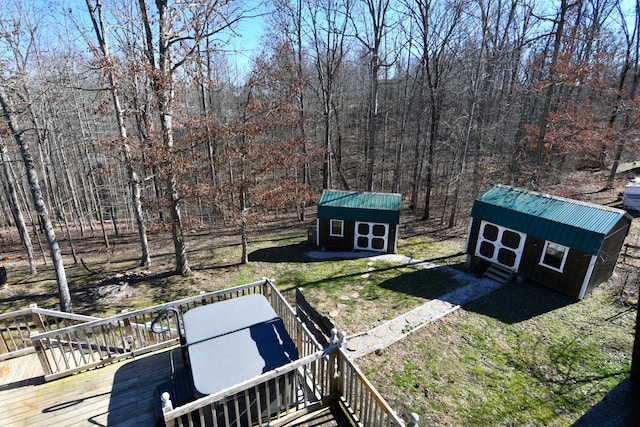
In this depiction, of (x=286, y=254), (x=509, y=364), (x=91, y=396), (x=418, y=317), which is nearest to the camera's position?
(x=91, y=396)

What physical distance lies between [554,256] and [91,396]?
12064mm

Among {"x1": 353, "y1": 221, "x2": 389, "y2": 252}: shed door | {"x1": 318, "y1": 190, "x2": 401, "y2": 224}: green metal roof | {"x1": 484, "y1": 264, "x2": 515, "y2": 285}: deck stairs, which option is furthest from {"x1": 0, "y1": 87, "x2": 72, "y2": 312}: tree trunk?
{"x1": 484, "y1": 264, "x2": 515, "y2": 285}: deck stairs

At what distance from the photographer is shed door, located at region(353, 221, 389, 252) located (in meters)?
13.1

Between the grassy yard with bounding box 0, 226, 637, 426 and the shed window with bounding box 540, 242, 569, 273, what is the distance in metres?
0.95

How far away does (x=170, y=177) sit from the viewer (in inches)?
374

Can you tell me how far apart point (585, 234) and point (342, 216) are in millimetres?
8033

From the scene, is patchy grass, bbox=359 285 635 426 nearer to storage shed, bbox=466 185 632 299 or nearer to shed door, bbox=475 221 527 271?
storage shed, bbox=466 185 632 299

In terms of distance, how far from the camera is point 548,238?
9516 millimetres

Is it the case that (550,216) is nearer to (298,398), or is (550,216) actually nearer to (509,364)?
(509,364)

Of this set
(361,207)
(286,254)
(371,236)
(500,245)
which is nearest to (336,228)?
(361,207)

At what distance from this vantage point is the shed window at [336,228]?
1341cm

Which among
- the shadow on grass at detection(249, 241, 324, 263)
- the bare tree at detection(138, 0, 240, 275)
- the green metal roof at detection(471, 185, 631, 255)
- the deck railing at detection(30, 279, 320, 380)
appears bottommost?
the shadow on grass at detection(249, 241, 324, 263)

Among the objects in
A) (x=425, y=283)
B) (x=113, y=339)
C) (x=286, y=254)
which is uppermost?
(x=113, y=339)

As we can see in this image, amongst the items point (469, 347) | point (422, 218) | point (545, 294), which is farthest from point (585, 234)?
point (422, 218)
